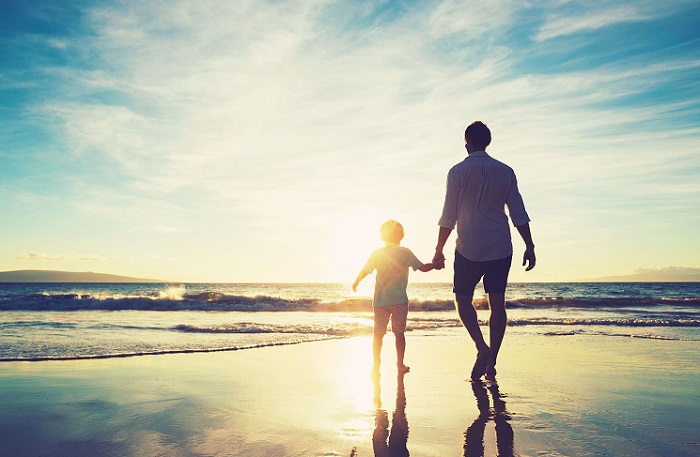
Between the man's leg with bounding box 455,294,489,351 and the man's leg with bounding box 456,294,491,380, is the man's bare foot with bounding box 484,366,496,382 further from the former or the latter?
the man's leg with bounding box 455,294,489,351

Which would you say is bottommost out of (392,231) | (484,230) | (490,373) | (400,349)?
(490,373)

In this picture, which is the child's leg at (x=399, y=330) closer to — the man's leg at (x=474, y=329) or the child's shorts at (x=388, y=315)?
the child's shorts at (x=388, y=315)

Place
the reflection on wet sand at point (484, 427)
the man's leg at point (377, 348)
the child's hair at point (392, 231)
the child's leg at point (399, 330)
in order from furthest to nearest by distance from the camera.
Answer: the child's hair at point (392, 231), the child's leg at point (399, 330), the man's leg at point (377, 348), the reflection on wet sand at point (484, 427)

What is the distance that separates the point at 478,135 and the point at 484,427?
271 centimetres

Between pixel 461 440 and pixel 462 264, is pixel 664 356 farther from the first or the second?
pixel 461 440

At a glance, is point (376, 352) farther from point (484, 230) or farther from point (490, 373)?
point (484, 230)

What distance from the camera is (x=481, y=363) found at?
15.6 ft

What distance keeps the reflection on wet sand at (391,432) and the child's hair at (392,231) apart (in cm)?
202

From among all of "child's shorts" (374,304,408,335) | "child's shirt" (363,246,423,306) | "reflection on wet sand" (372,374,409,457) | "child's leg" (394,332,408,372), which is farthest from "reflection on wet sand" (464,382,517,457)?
"child's shirt" (363,246,423,306)

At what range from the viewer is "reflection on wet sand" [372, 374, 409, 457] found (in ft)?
9.27

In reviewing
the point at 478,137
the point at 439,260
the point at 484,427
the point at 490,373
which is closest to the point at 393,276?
the point at 439,260

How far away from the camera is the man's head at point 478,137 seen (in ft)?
15.8

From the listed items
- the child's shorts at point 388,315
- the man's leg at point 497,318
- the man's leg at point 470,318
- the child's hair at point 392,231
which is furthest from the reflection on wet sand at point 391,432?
the child's hair at point 392,231

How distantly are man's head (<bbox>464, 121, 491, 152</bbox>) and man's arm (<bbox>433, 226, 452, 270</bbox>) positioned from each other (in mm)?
885
